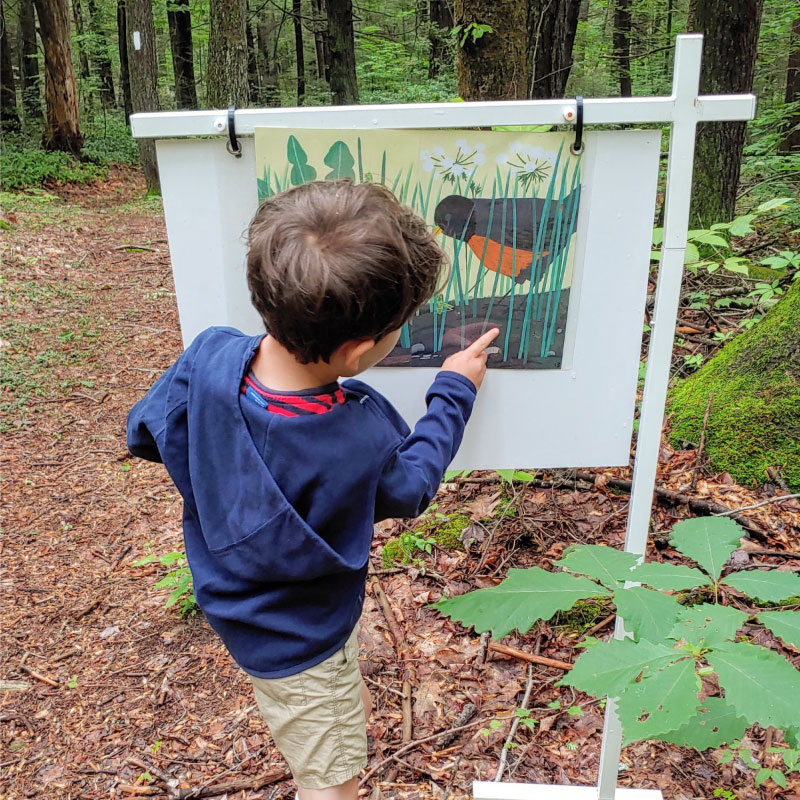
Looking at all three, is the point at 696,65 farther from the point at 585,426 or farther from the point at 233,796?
the point at 233,796

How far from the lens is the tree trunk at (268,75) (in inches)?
739

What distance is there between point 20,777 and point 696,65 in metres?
2.83

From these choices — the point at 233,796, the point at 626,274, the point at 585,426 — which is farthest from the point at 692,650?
the point at 233,796

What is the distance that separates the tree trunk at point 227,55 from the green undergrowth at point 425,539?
7.85m

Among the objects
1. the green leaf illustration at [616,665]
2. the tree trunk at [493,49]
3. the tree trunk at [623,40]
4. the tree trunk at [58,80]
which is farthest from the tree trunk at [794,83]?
the tree trunk at [58,80]

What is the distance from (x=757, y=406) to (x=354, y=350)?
85.4 inches

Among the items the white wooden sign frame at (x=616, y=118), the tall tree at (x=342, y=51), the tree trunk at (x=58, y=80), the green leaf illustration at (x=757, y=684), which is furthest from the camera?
the tall tree at (x=342, y=51)

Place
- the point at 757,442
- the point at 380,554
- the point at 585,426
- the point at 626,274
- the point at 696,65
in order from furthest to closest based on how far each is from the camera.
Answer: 1. the point at 380,554
2. the point at 757,442
3. the point at 585,426
4. the point at 626,274
5. the point at 696,65

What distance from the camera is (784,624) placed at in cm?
116

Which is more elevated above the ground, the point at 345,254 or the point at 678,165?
the point at 678,165

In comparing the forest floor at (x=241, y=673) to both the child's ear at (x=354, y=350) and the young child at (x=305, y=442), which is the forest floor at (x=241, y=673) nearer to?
the young child at (x=305, y=442)

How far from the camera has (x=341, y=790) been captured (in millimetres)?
1557

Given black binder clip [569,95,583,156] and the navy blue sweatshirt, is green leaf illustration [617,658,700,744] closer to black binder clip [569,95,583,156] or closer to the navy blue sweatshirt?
the navy blue sweatshirt

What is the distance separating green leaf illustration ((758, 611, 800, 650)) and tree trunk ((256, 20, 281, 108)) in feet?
63.3
